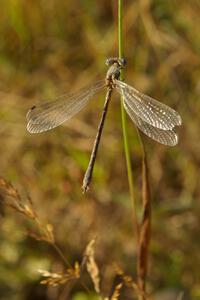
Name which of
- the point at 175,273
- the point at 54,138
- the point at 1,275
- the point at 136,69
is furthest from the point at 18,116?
the point at 175,273

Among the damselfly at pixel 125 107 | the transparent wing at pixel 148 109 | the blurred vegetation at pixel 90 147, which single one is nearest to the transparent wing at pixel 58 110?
the damselfly at pixel 125 107

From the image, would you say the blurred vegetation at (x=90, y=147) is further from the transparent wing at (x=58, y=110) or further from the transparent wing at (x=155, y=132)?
the transparent wing at (x=155, y=132)

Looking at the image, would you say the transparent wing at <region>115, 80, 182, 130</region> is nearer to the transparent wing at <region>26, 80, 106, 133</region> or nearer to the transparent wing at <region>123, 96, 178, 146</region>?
the transparent wing at <region>123, 96, 178, 146</region>

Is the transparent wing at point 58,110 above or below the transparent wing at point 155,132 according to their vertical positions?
above

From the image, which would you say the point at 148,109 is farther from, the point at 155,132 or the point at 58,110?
the point at 58,110

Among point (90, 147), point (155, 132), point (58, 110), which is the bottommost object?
point (155, 132)

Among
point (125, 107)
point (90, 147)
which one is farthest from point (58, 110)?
point (90, 147)
